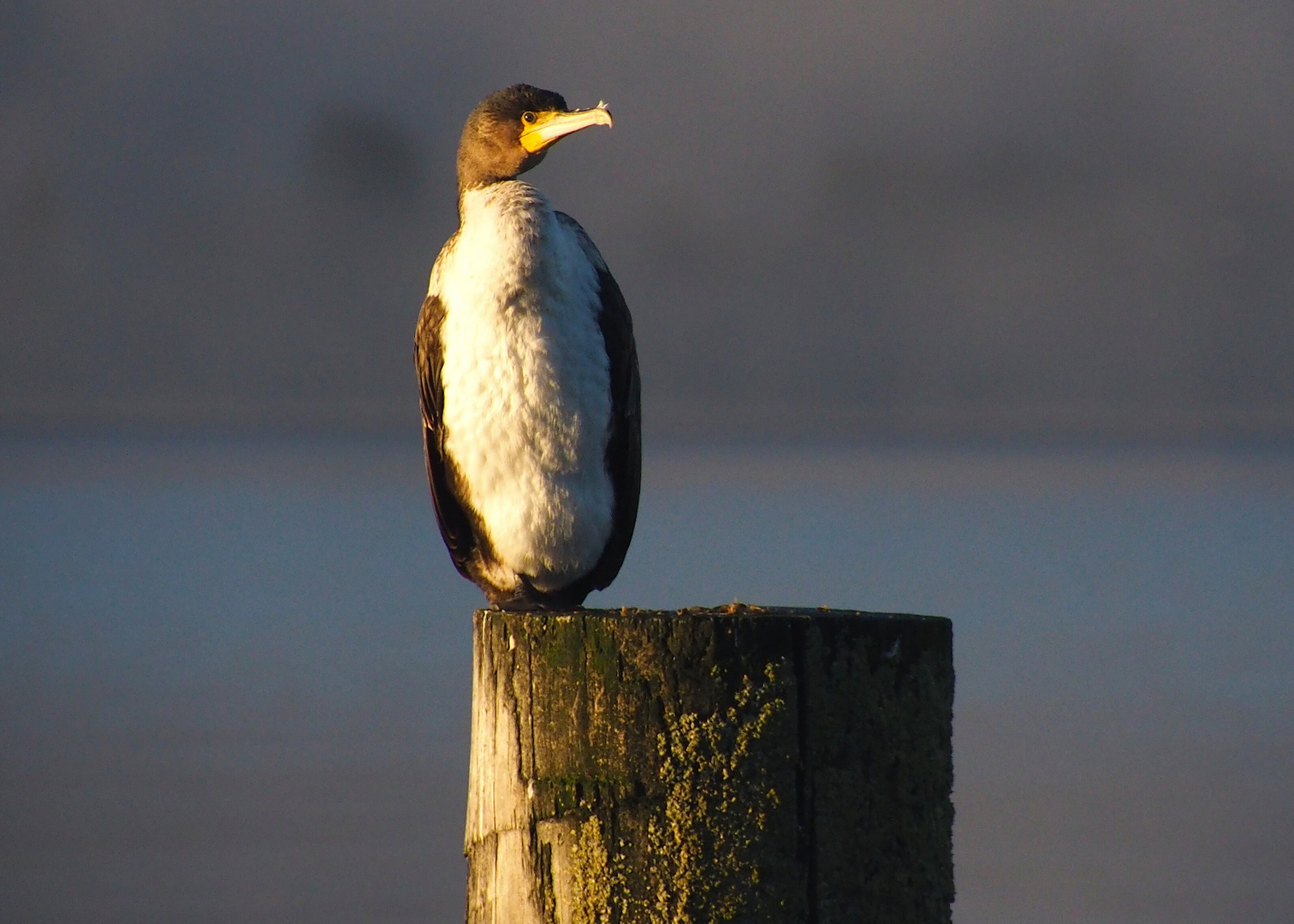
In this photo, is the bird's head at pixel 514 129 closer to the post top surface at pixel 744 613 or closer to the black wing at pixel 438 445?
the black wing at pixel 438 445

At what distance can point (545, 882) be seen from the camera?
2.84m

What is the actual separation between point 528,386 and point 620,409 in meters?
0.42

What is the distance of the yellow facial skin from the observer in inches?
193

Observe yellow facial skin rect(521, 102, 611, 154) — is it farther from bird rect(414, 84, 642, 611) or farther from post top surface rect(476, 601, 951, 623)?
post top surface rect(476, 601, 951, 623)

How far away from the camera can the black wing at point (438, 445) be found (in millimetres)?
4801

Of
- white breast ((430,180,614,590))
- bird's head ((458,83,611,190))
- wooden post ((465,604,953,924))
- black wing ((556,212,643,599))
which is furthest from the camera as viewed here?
bird's head ((458,83,611,190))

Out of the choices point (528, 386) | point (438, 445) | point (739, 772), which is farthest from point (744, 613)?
point (438, 445)

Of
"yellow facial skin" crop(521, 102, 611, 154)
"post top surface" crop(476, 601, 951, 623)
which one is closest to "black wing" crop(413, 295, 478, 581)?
"yellow facial skin" crop(521, 102, 611, 154)

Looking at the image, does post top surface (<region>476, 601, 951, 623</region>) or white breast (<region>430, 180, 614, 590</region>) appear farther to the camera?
white breast (<region>430, 180, 614, 590</region>)

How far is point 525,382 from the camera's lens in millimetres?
4496

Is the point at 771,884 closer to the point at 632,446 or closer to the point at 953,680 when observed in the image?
the point at 953,680

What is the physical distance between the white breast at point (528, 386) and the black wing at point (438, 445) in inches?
3.5

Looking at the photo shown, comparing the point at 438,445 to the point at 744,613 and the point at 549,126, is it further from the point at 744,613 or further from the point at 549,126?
the point at 744,613

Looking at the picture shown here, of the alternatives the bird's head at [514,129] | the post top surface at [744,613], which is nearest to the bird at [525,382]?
the bird's head at [514,129]
